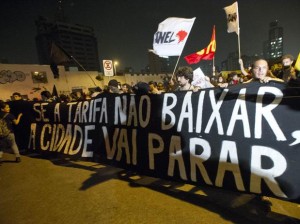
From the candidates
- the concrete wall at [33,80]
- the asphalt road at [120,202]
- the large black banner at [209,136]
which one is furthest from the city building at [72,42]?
the large black banner at [209,136]

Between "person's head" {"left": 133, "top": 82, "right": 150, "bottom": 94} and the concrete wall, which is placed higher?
the concrete wall

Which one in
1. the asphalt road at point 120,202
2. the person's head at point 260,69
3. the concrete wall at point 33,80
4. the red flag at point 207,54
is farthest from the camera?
the concrete wall at point 33,80

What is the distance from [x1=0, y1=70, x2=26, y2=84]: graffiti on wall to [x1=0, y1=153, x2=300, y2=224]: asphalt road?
28.4 metres

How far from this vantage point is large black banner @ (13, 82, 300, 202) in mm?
2781

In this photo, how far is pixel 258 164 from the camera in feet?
9.65

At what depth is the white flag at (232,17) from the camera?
710cm

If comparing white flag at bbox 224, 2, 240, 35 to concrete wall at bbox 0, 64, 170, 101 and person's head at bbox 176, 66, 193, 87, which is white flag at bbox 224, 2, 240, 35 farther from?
concrete wall at bbox 0, 64, 170, 101

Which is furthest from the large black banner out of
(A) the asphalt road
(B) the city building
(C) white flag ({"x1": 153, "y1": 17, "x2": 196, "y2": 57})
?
(B) the city building

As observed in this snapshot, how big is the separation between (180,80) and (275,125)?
6.54 ft

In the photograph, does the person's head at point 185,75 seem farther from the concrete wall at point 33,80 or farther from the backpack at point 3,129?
the concrete wall at point 33,80

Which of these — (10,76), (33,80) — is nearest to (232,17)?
(10,76)

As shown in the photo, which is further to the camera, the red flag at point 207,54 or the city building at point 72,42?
the city building at point 72,42

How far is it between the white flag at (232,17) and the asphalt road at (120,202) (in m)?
5.24

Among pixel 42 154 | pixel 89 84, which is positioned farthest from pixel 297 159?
pixel 89 84
